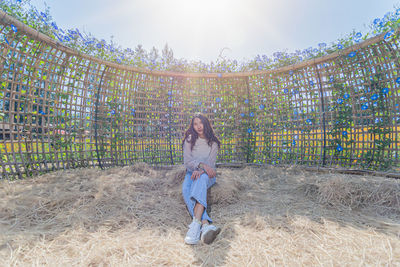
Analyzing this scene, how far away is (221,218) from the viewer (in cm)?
178

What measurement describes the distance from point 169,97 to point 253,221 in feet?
9.28

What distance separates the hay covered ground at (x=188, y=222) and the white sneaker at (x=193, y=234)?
1.6 inches

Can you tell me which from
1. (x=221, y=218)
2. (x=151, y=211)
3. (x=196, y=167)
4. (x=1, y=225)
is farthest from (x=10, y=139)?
(x=221, y=218)

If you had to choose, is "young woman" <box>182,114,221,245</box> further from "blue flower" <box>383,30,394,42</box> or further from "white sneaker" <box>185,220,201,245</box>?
"blue flower" <box>383,30,394,42</box>

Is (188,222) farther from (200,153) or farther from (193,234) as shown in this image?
(200,153)

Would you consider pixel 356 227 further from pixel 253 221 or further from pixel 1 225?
pixel 1 225

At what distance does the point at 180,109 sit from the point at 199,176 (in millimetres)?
2243

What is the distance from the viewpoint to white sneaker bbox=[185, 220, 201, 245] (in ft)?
4.60

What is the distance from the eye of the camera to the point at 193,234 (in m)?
1.46

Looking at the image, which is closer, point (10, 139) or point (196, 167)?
point (196, 167)

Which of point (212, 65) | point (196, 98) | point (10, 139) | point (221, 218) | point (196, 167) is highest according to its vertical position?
point (212, 65)

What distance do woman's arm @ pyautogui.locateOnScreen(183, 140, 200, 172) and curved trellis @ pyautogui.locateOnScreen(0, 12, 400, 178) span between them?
1.66 metres

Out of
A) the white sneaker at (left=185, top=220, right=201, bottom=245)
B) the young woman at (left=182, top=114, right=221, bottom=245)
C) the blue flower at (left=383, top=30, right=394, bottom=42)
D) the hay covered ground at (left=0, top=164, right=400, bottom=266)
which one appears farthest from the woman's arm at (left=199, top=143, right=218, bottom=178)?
the blue flower at (left=383, top=30, right=394, bottom=42)

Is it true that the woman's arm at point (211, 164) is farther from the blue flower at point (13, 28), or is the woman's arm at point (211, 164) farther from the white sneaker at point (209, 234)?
the blue flower at point (13, 28)
